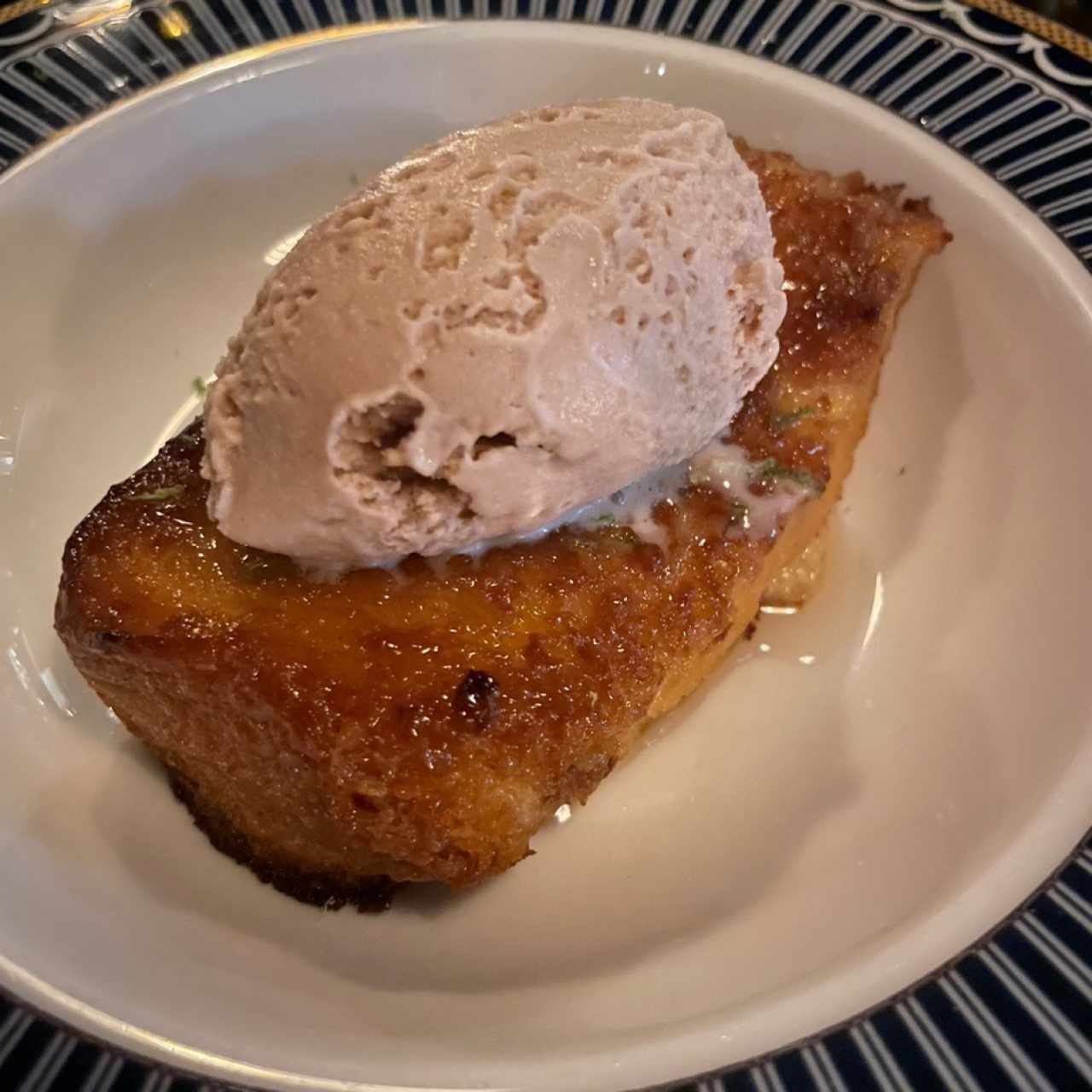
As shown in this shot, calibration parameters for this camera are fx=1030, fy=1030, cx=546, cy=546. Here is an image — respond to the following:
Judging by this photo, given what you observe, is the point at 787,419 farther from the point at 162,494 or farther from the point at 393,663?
the point at 162,494

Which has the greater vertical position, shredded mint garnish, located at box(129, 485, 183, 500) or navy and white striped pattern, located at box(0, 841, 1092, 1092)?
shredded mint garnish, located at box(129, 485, 183, 500)

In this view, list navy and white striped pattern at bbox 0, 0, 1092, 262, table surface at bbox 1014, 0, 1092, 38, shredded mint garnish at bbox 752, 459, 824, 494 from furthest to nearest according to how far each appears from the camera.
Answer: table surface at bbox 1014, 0, 1092, 38 → navy and white striped pattern at bbox 0, 0, 1092, 262 → shredded mint garnish at bbox 752, 459, 824, 494

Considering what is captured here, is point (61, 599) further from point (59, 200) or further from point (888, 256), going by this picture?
point (888, 256)

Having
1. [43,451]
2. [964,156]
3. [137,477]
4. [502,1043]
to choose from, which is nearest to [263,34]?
[43,451]

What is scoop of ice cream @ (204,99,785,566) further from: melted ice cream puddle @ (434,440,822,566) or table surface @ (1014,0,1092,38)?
table surface @ (1014,0,1092,38)

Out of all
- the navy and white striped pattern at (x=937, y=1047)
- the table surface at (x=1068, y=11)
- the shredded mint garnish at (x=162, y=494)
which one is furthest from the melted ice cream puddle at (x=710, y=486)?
the table surface at (x=1068, y=11)

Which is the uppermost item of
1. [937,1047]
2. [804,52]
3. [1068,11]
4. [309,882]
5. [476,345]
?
[476,345]

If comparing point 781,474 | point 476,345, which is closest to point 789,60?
point 781,474

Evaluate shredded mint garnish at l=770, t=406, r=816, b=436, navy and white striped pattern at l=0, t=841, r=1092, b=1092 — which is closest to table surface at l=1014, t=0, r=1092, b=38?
shredded mint garnish at l=770, t=406, r=816, b=436
